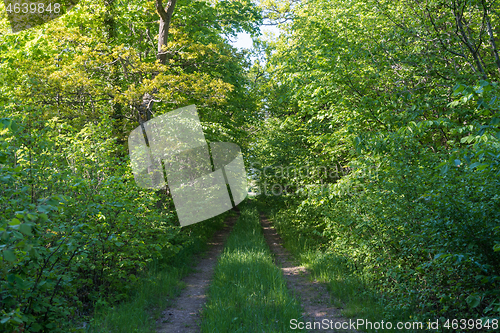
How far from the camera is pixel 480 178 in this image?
13.8 ft

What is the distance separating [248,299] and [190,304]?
49.8 inches

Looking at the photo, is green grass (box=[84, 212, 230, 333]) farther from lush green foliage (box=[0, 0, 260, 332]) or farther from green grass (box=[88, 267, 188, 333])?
lush green foliage (box=[0, 0, 260, 332])

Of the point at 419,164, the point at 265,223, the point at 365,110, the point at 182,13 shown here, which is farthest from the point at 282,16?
the point at 419,164

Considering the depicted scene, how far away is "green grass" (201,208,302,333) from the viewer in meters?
5.10

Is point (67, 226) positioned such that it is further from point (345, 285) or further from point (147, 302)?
point (345, 285)

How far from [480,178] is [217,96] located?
742 centimetres

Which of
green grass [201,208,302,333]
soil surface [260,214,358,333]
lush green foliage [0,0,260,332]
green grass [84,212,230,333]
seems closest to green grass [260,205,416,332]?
soil surface [260,214,358,333]

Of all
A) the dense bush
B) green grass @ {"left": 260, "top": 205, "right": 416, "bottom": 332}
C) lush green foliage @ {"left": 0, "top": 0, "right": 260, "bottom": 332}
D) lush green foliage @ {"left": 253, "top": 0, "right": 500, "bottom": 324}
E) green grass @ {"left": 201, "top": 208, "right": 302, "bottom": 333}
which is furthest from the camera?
green grass @ {"left": 260, "top": 205, "right": 416, "bottom": 332}

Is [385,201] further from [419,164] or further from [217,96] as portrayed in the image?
[217,96]

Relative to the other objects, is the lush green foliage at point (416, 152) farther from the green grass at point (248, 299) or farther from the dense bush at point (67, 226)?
the dense bush at point (67, 226)

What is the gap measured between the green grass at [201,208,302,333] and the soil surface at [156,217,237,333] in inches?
9.6

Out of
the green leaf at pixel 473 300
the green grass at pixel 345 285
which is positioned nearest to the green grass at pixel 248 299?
the green grass at pixel 345 285

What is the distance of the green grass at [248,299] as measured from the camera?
510cm

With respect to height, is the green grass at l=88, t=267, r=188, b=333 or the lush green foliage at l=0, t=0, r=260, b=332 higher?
the lush green foliage at l=0, t=0, r=260, b=332
